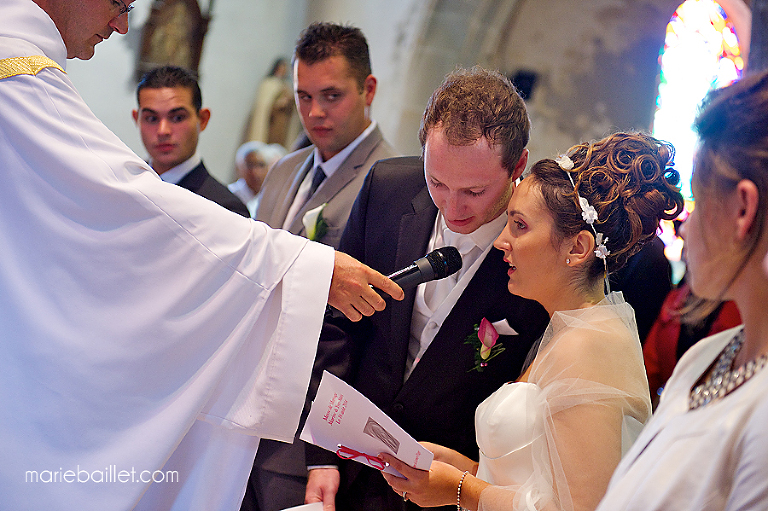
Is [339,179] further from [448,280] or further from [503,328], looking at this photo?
[503,328]

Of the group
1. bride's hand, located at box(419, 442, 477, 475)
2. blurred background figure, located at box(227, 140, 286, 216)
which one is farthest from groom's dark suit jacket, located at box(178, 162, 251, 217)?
blurred background figure, located at box(227, 140, 286, 216)

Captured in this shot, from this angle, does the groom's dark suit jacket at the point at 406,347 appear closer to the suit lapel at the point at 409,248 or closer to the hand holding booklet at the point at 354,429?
the suit lapel at the point at 409,248

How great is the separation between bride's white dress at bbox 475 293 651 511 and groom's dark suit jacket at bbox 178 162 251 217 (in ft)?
6.92

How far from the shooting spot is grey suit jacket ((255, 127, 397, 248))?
3529 mm

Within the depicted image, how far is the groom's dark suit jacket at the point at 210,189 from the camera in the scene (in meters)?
3.69

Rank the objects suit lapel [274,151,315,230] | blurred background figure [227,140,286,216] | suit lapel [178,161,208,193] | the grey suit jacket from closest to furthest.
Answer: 1. the grey suit jacket
2. suit lapel [178,161,208,193]
3. suit lapel [274,151,315,230]
4. blurred background figure [227,140,286,216]

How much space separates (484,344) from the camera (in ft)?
7.52

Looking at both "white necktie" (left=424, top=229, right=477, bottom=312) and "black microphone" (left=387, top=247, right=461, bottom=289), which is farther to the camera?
"white necktie" (left=424, top=229, right=477, bottom=312)

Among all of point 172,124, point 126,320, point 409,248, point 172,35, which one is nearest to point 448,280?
point 409,248

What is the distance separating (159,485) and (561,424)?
1.25 metres

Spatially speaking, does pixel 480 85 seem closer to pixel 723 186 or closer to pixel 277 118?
pixel 723 186

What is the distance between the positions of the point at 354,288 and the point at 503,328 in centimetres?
57

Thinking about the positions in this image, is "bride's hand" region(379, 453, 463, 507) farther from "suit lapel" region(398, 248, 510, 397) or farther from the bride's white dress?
"suit lapel" region(398, 248, 510, 397)

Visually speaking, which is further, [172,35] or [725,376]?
[172,35]
